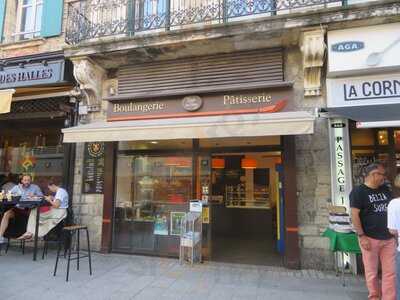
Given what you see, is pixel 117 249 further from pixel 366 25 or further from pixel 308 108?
pixel 366 25

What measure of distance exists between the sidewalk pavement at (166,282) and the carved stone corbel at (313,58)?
10.6 ft

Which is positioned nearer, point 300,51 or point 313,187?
point 313,187

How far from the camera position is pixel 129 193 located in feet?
23.4

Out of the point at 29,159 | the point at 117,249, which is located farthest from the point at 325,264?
the point at 29,159

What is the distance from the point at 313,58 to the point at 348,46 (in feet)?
1.96

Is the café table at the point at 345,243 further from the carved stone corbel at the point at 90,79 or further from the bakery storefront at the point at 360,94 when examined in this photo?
the carved stone corbel at the point at 90,79

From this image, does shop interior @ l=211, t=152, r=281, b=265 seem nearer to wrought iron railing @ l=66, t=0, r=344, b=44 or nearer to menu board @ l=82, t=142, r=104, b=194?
menu board @ l=82, t=142, r=104, b=194

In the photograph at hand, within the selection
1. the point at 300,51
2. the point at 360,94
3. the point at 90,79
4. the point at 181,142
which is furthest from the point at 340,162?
the point at 90,79

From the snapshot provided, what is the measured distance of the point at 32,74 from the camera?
757 cm

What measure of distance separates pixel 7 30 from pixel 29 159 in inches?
138

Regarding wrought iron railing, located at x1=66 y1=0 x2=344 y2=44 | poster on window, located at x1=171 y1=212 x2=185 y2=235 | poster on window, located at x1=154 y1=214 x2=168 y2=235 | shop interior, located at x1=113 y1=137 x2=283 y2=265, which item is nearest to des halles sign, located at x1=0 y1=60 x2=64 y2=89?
wrought iron railing, located at x1=66 y1=0 x2=344 y2=44

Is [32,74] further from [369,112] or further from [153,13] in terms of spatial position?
[369,112]

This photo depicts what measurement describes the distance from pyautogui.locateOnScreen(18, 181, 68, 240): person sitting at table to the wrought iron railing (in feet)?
11.2

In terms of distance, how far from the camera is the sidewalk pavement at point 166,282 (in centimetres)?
443
